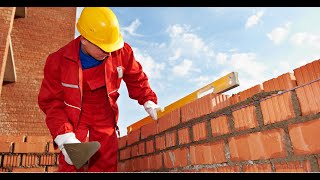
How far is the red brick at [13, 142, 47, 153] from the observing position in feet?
12.7

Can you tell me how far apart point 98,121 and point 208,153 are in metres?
1.10

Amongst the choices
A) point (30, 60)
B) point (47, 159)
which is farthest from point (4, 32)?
point (30, 60)

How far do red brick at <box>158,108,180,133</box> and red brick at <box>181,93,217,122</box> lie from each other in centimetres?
9

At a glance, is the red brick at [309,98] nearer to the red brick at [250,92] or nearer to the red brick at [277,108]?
the red brick at [277,108]

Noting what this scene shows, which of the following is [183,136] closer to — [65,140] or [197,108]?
[197,108]

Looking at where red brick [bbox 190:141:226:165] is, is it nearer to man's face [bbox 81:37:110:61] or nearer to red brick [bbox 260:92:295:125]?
red brick [bbox 260:92:295:125]

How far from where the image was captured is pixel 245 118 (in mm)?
1804

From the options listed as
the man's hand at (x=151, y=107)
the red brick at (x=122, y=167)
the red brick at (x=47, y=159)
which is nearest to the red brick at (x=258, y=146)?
the man's hand at (x=151, y=107)

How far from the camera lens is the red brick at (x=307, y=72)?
1.42 metres

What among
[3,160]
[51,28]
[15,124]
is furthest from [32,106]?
[3,160]

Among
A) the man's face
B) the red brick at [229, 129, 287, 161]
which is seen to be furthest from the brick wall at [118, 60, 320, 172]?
the man's face

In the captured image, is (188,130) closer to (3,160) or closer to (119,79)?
(119,79)

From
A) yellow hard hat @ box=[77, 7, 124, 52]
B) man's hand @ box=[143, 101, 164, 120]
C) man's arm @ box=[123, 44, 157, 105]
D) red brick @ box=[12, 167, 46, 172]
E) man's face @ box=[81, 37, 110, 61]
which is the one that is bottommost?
red brick @ box=[12, 167, 46, 172]

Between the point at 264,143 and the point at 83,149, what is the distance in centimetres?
118
